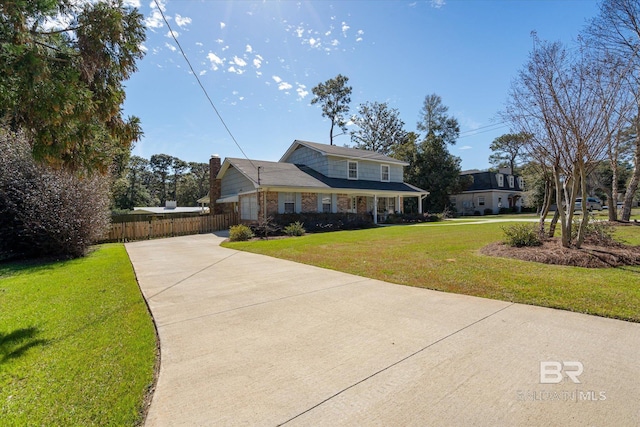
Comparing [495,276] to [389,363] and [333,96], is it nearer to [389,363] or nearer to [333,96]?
[389,363]

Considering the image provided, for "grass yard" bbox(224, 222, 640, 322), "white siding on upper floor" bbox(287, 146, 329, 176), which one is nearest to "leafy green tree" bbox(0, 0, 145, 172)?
"grass yard" bbox(224, 222, 640, 322)

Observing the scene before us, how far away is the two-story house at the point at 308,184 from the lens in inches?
755

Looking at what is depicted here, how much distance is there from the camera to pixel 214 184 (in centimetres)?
2472

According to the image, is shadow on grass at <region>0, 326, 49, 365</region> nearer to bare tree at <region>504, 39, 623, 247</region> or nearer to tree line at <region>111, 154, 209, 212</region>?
bare tree at <region>504, 39, 623, 247</region>

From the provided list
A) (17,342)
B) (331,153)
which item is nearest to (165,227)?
(331,153)

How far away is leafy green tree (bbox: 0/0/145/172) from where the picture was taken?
4598mm

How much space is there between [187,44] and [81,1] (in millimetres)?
3118

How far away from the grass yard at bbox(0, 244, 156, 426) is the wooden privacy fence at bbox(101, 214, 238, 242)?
11794 mm

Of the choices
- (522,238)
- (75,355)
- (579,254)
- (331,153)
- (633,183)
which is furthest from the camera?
(331,153)

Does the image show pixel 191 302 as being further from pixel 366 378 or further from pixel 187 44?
pixel 187 44

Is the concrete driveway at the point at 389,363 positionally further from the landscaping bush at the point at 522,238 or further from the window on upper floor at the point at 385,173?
the window on upper floor at the point at 385,173

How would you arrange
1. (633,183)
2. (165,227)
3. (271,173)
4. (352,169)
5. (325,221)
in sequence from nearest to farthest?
(633,183) < (165,227) < (325,221) < (271,173) < (352,169)

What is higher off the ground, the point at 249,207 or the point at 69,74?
the point at 69,74

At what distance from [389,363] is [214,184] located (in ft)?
78.0
